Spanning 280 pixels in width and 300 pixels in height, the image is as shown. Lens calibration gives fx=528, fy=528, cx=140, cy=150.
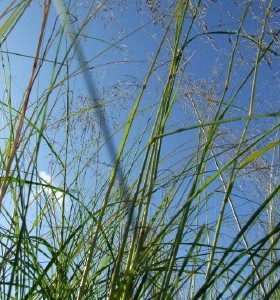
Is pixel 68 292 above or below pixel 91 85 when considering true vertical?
below

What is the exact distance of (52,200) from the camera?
1.31 metres

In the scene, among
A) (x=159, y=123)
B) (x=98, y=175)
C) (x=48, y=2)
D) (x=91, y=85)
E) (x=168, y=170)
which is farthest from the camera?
(x=98, y=175)

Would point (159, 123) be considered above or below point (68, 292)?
above

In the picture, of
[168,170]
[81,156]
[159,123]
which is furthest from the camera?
[81,156]

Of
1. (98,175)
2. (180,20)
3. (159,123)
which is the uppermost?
(98,175)

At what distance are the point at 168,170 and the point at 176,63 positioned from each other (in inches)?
19.4

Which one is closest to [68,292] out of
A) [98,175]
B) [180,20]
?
[180,20]

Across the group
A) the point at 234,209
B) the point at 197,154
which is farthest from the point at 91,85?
the point at 234,209

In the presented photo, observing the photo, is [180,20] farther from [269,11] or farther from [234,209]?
[234,209]

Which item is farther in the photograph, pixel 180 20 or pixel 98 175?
pixel 98 175

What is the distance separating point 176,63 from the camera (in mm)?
850

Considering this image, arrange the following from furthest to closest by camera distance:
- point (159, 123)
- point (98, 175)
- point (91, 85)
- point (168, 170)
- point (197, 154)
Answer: point (98, 175) < point (168, 170) < point (197, 154) < point (91, 85) < point (159, 123)

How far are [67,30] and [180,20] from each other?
0.22m

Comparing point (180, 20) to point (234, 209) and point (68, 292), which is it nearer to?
point (68, 292)
